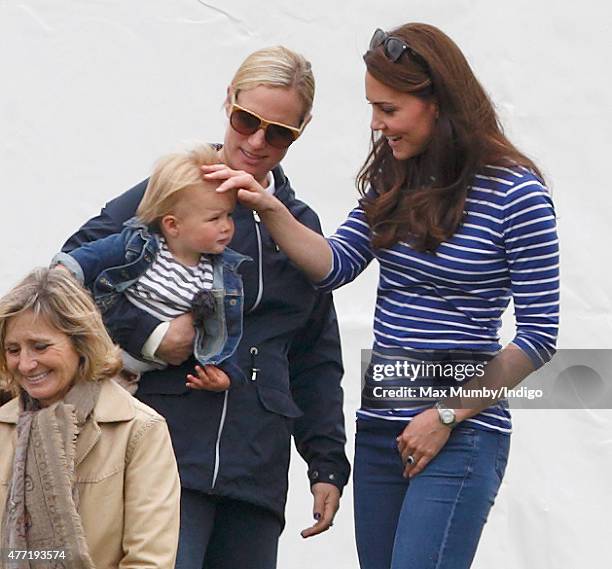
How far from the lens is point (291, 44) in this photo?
309 cm

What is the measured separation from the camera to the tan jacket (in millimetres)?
2061

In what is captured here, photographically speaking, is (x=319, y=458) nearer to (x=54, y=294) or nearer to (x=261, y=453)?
(x=261, y=453)

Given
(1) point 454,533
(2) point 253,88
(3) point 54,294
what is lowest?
(1) point 454,533

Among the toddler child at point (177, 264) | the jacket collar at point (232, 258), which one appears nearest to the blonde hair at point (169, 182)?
the toddler child at point (177, 264)

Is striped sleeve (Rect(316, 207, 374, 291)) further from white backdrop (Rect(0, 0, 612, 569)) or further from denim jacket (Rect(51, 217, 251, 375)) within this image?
Answer: white backdrop (Rect(0, 0, 612, 569))

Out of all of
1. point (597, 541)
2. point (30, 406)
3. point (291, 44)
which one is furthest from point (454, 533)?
point (291, 44)

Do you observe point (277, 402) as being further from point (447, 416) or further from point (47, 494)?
point (47, 494)

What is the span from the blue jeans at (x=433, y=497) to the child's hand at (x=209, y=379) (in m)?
0.23

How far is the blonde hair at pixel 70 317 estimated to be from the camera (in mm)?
2074

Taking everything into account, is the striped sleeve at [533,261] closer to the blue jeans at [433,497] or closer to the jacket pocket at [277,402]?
the blue jeans at [433,497]

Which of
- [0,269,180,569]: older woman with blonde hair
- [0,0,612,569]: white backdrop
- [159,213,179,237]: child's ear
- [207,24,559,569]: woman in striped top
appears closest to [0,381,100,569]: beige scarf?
[0,269,180,569]: older woman with blonde hair

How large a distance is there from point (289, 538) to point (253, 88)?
3.84 ft

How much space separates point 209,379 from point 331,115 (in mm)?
972

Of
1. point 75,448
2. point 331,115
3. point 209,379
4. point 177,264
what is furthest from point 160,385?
point 331,115
